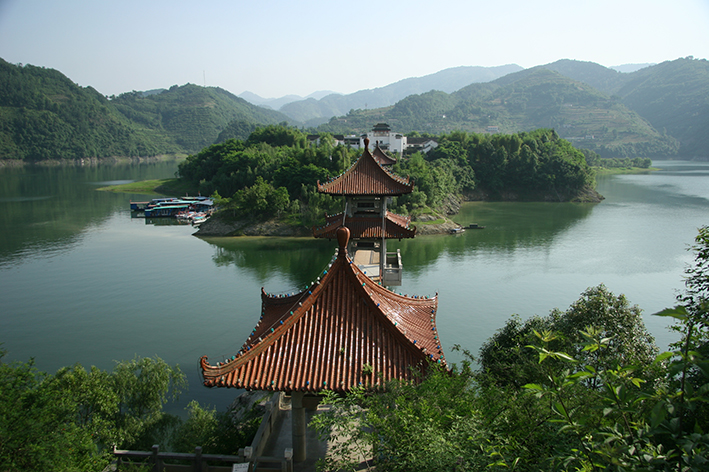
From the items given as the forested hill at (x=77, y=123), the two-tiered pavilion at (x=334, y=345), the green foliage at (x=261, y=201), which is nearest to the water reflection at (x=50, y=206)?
the green foliage at (x=261, y=201)

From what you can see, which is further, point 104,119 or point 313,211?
point 104,119

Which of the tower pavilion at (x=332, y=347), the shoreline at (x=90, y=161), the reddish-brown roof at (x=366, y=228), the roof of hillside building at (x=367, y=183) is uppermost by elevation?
the shoreline at (x=90, y=161)

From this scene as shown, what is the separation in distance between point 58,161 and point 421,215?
99.0 metres

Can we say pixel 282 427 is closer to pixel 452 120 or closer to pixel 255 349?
pixel 255 349

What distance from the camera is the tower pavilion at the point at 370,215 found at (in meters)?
17.2

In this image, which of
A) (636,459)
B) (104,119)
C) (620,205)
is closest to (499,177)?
(620,205)

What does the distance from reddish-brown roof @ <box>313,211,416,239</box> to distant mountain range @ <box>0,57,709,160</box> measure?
365 ft

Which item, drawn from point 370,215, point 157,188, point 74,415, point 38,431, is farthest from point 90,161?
point 38,431

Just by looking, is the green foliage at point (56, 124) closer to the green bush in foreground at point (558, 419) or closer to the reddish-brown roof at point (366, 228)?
the reddish-brown roof at point (366, 228)

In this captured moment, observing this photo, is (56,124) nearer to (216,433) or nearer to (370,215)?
(370,215)

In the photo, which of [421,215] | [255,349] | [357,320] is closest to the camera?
[255,349]

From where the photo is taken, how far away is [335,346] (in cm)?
762

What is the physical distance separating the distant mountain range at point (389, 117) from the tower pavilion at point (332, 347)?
4681 inches

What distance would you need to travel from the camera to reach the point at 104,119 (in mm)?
127188
